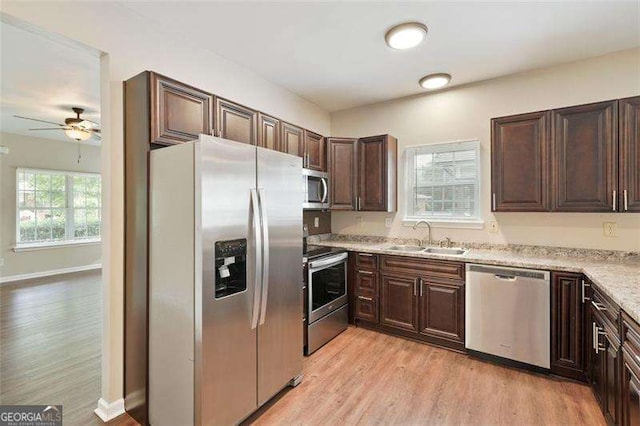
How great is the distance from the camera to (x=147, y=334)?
196cm

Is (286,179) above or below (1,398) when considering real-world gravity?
above

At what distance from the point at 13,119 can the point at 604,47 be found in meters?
7.83

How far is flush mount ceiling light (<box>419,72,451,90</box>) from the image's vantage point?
3.21m

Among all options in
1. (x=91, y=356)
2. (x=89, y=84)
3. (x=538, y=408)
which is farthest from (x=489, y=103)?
(x=91, y=356)

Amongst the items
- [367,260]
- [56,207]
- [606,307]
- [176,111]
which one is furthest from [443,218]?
[56,207]

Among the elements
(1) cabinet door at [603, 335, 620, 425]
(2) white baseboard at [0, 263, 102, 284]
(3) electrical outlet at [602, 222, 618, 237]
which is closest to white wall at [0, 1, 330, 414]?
(1) cabinet door at [603, 335, 620, 425]

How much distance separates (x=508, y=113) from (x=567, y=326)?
7.05 ft

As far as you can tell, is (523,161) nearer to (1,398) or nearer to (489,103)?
(489,103)

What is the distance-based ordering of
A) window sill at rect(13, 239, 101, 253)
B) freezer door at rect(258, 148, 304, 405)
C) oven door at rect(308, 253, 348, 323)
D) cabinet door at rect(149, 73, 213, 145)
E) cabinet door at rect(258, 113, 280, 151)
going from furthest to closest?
window sill at rect(13, 239, 101, 253) → oven door at rect(308, 253, 348, 323) → cabinet door at rect(258, 113, 280, 151) → freezer door at rect(258, 148, 304, 405) → cabinet door at rect(149, 73, 213, 145)

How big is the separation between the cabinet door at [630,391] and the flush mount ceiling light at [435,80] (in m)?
2.76

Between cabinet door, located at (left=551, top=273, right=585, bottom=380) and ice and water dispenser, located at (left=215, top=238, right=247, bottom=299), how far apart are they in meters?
2.49

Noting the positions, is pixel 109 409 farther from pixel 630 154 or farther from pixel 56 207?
pixel 56 207

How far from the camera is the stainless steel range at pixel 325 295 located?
2.93 metres

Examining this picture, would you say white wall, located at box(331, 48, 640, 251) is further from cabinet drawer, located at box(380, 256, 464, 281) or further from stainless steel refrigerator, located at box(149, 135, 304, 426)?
stainless steel refrigerator, located at box(149, 135, 304, 426)
